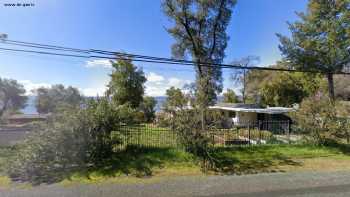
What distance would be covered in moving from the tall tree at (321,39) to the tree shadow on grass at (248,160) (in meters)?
Answer: 8.91

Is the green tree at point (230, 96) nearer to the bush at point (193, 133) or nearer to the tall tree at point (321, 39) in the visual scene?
the tall tree at point (321, 39)

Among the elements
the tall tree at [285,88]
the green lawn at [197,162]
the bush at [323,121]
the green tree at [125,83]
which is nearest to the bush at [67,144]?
the green lawn at [197,162]

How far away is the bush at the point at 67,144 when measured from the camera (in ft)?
21.6

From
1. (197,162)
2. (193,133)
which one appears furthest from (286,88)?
(197,162)

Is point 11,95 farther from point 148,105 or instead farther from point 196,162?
point 196,162

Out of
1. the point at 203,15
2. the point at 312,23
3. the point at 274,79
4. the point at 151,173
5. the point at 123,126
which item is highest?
the point at 203,15

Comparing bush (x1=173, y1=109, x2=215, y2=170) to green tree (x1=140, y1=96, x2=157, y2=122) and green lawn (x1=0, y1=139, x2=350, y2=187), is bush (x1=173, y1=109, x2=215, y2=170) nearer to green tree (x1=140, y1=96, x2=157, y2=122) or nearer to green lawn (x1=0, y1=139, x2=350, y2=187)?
Answer: green lawn (x1=0, y1=139, x2=350, y2=187)

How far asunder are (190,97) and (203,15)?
39.9 feet

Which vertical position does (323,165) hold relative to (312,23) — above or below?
below

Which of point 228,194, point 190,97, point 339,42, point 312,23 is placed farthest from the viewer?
point 312,23

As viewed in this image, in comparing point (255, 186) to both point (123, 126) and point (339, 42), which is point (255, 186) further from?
point (339, 42)

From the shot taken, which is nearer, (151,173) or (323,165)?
(151,173)

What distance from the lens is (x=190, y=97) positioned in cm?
879

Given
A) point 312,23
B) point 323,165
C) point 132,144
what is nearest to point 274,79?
point 312,23
